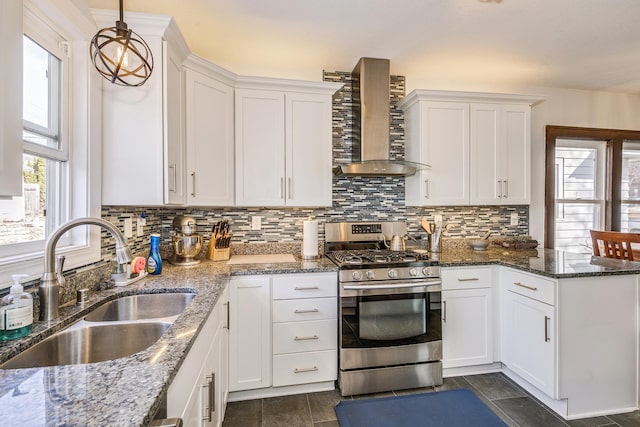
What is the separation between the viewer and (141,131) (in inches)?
70.1

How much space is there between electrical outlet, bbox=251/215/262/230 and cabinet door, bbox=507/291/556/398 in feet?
6.71

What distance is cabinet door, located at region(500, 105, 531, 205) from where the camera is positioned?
2811mm

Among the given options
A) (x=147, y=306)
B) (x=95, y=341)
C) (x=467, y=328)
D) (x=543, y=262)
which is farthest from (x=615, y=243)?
(x=95, y=341)

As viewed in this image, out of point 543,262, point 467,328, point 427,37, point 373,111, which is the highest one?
point 427,37

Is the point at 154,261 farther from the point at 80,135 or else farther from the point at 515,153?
the point at 515,153

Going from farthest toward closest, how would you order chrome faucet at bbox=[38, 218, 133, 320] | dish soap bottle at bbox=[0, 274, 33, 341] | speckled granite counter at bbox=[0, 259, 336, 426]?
chrome faucet at bbox=[38, 218, 133, 320] → dish soap bottle at bbox=[0, 274, 33, 341] → speckled granite counter at bbox=[0, 259, 336, 426]

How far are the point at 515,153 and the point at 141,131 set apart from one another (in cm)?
303

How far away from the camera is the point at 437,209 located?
2.99 meters

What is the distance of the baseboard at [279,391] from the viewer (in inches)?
82.2

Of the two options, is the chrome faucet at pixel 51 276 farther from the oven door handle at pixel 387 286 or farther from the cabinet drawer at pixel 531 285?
the cabinet drawer at pixel 531 285

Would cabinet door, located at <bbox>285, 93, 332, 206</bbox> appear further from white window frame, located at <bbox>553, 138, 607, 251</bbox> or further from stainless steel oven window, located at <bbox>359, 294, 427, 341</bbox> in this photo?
white window frame, located at <bbox>553, 138, 607, 251</bbox>

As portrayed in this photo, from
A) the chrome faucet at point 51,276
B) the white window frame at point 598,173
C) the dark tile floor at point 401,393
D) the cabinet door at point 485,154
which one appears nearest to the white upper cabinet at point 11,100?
the chrome faucet at point 51,276

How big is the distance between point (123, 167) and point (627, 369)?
335 centimetres

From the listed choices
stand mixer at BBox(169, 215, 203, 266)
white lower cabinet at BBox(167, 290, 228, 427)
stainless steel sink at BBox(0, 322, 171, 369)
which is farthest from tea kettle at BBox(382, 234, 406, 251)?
stainless steel sink at BBox(0, 322, 171, 369)
